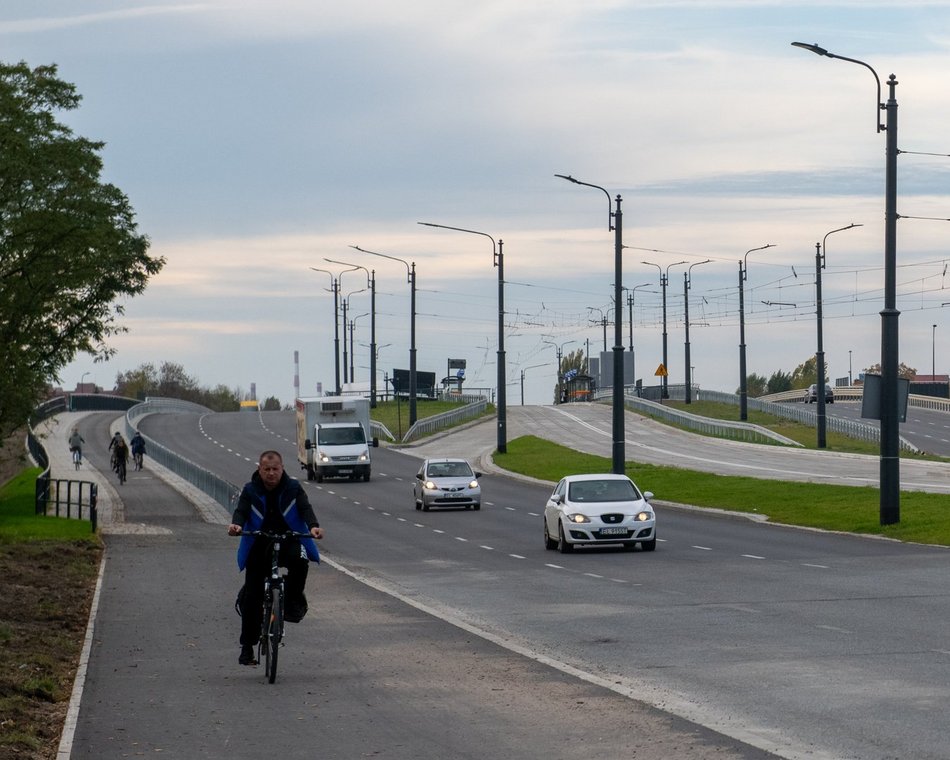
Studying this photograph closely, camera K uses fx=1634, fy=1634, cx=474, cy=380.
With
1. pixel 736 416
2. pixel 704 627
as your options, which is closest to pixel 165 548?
pixel 704 627

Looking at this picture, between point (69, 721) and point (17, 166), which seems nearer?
point (69, 721)

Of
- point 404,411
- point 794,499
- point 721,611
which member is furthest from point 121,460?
point 404,411

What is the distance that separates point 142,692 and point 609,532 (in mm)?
18689

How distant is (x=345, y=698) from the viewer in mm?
11711

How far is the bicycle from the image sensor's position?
12617mm

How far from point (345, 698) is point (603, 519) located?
1885 cm

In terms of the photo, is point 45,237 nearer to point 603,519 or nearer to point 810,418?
point 603,519

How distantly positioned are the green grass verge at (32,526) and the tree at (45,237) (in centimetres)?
261

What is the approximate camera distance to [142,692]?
1223 centimetres

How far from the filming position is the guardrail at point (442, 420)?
9125 centimetres

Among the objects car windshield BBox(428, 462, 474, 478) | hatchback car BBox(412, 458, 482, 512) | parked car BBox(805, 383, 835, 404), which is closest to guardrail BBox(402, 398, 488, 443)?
parked car BBox(805, 383, 835, 404)

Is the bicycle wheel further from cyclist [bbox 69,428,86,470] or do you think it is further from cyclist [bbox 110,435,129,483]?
cyclist [bbox 69,428,86,470]

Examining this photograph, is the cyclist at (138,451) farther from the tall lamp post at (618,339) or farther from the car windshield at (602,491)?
the car windshield at (602,491)

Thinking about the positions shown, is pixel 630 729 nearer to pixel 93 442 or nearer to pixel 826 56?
pixel 826 56
